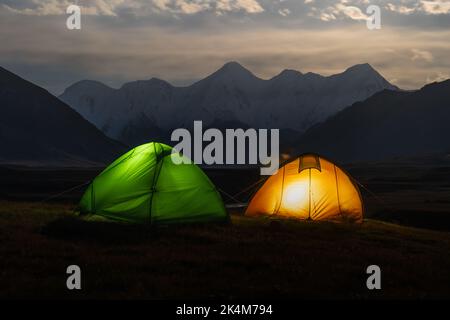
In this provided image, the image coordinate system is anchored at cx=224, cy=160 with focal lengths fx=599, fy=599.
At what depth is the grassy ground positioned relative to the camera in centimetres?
1252

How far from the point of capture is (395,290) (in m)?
13.3

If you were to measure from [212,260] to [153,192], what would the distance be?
6.23 metres

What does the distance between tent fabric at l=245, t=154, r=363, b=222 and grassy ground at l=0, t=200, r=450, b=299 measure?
3.23 meters

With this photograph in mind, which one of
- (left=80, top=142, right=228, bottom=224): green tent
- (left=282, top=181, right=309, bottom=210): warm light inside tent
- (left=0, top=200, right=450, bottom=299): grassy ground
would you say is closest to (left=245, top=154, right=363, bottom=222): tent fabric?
(left=282, top=181, right=309, bottom=210): warm light inside tent

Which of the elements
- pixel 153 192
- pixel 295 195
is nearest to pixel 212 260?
pixel 153 192

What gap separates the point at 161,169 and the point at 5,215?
253 inches

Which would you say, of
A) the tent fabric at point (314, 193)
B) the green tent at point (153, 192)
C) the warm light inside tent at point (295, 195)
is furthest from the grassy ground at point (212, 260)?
the warm light inside tent at point (295, 195)

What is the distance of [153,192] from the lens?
21266 millimetres

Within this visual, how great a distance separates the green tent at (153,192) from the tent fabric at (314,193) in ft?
16.6

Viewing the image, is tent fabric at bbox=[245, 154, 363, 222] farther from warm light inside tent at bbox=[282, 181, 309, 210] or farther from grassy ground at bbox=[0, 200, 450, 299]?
grassy ground at bbox=[0, 200, 450, 299]

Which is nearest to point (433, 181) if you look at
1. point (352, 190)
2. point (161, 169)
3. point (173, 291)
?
point (352, 190)

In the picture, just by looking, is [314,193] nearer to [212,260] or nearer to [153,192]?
[153,192]

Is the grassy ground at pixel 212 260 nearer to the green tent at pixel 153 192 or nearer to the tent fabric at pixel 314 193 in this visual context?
the green tent at pixel 153 192
